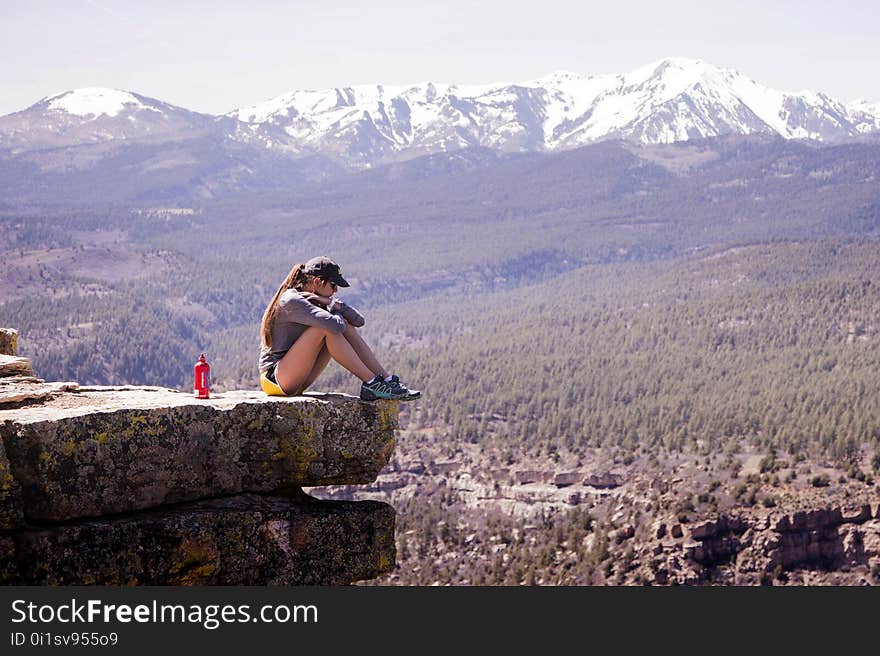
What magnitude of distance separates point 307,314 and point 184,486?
4.09 m

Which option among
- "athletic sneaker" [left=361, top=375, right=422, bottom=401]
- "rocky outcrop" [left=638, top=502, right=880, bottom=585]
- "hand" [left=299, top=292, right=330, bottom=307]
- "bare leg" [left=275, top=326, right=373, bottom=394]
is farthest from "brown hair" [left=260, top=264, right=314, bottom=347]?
"rocky outcrop" [left=638, top=502, right=880, bottom=585]

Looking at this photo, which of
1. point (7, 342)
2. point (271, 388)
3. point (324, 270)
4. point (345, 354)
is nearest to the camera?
point (271, 388)

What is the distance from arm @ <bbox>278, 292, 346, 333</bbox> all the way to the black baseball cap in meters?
0.82

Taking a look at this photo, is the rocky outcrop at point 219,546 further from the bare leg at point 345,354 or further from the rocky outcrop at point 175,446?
the bare leg at point 345,354

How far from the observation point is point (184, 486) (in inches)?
873

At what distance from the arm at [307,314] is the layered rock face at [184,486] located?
138 cm

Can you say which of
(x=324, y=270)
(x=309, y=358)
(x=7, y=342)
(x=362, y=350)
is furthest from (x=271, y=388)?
(x=7, y=342)

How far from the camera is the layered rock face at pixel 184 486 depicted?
2081 cm

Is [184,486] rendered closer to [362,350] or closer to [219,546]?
[219,546]

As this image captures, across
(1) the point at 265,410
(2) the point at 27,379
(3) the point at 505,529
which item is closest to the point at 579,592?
(1) the point at 265,410

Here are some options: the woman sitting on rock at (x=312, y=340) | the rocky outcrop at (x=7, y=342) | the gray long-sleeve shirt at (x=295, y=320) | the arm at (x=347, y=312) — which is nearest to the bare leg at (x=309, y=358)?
the woman sitting on rock at (x=312, y=340)

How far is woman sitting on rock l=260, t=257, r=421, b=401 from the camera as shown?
24391 mm

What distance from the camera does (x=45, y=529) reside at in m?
20.9

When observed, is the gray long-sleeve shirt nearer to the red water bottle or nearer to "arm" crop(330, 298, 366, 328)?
"arm" crop(330, 298, 366, 328)
